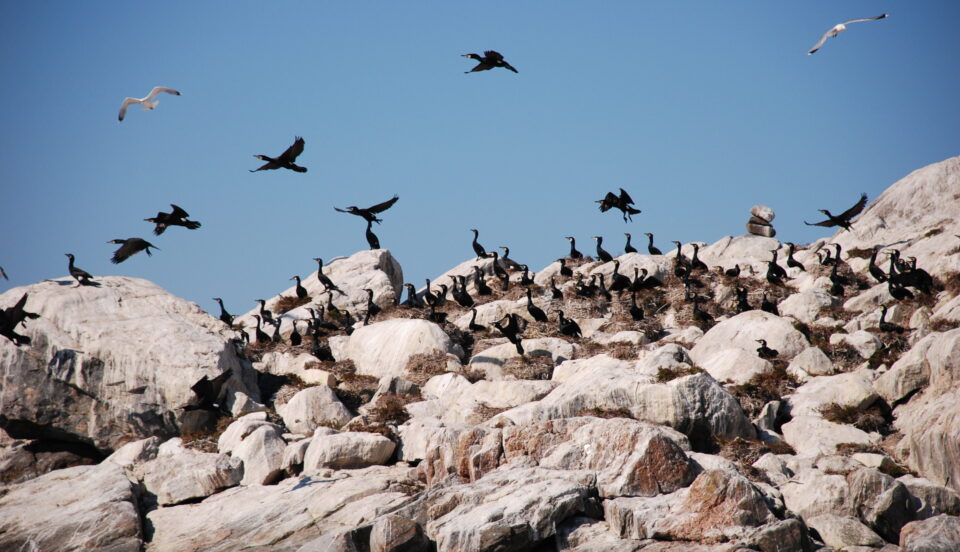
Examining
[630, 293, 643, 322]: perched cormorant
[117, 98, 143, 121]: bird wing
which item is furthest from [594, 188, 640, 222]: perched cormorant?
[117, 98, 143, 121]: bird wing

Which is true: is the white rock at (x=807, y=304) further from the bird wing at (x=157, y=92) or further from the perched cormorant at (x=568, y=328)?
the bird wing at (x=157, y=92)

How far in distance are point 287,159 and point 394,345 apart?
11.0 meters

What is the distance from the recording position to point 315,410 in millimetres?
27906

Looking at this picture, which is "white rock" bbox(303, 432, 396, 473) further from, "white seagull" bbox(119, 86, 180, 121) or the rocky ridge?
"white seagull" bbox(119, 86, 180, 121)

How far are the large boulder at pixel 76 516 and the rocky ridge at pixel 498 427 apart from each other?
0.21ft

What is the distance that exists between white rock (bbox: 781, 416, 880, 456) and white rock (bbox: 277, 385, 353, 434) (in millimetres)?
11893

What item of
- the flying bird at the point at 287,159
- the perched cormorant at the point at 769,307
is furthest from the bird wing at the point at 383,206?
the perched cormorant at the point at 769,307

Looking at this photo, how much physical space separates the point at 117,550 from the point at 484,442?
26.7 feet

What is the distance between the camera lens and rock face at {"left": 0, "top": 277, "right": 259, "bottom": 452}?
94.7 ft

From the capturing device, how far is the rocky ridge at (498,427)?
1886 centimetres

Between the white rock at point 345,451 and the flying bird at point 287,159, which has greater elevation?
the flying bird at point 287,159

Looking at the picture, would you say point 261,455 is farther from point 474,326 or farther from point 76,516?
point 474,326

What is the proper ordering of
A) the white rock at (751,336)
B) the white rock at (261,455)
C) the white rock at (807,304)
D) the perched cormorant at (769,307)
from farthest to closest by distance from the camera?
1. the perched cormorant at (769,307)
2. the white rock at (807,304)
3. the white rock at (751,336)
4. the white rock at (261,455)

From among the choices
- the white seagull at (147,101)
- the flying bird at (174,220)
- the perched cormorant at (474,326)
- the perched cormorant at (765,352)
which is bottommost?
the perched cormorant at (765,352)
